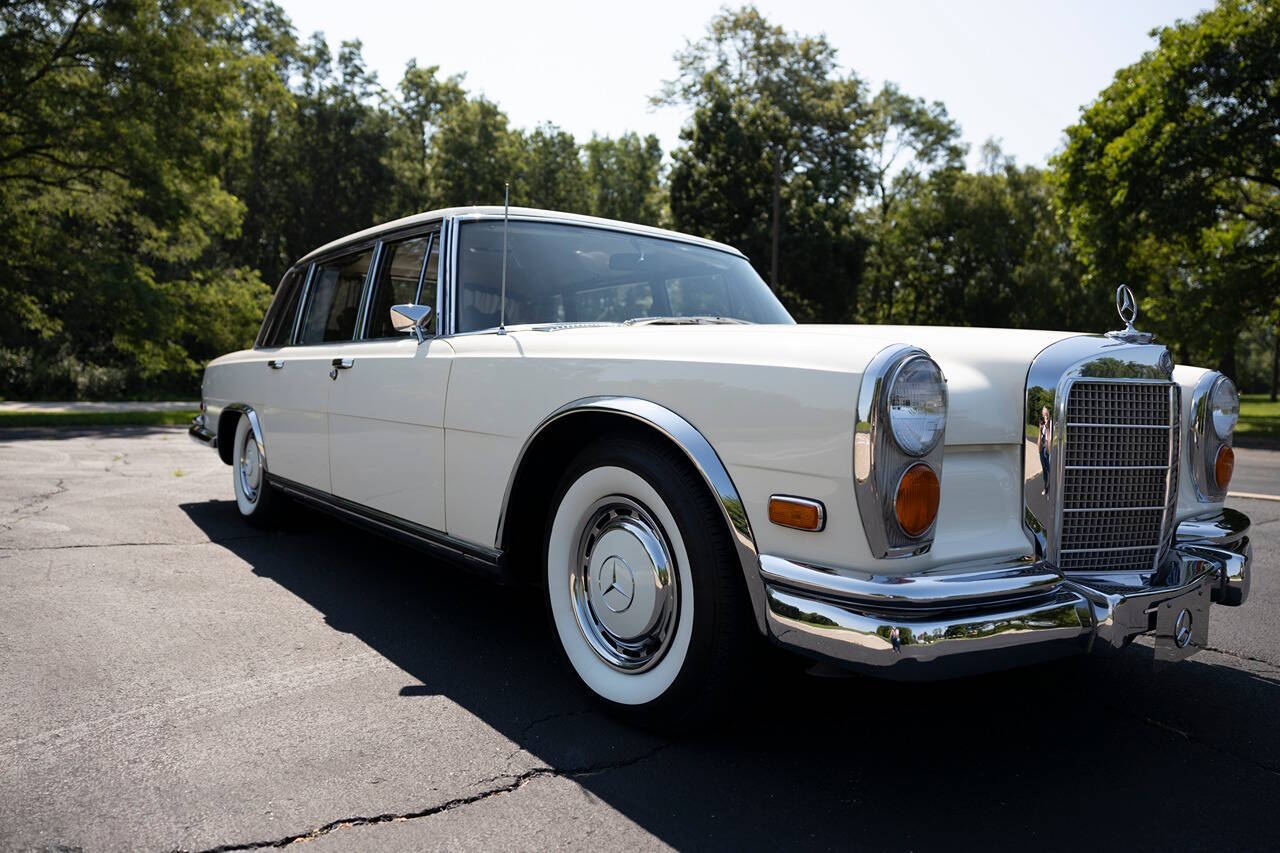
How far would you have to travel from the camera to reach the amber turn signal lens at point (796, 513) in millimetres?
2062

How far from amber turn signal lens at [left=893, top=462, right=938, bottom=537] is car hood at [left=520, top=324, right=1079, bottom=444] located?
160 mm

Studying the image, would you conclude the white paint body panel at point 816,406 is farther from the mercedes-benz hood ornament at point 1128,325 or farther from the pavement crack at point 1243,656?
the pavement crack at point 1243,656

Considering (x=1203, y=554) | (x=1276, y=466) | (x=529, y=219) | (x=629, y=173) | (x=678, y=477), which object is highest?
(x=629, y=173)

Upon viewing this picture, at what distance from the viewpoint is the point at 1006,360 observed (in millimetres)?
2324

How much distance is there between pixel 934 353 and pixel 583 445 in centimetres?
116

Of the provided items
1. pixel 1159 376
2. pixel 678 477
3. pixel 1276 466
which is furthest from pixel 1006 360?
pixel 1276 466

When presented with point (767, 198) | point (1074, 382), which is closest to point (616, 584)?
point (1074, 382)

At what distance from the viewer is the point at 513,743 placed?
8.11 feet

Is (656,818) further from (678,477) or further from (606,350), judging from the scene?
(606,350)

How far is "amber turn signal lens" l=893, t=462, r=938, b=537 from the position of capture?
202 cm

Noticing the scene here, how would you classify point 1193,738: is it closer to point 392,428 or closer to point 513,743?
point 513,743

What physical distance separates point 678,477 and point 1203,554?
5.35 ft

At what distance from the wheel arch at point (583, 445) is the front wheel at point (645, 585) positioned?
73 mm

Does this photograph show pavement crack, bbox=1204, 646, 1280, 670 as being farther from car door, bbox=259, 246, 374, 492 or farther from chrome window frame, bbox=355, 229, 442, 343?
car door, bbox=259, 246, 374, 492
